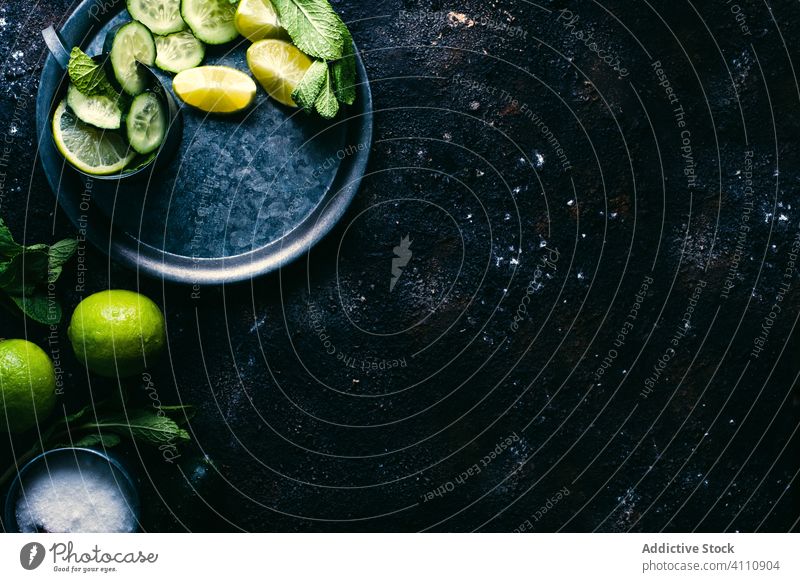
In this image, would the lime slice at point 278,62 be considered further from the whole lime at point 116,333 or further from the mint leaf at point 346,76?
the whole lime at point 116,333

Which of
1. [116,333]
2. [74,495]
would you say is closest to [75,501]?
[74,495]

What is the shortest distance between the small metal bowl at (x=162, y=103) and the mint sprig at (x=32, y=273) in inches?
5.2

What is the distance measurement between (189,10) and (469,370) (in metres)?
0.68

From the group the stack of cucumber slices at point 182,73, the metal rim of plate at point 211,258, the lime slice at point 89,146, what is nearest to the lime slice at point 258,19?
the stack of cucumber slices at point 182,73

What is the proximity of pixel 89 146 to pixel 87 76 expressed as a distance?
0.32 feet

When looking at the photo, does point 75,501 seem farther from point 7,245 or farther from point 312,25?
point 312,25

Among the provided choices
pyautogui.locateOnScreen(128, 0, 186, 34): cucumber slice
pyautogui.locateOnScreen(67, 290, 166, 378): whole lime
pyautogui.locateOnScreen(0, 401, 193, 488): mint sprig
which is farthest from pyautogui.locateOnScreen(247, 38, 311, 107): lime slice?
pyautogui.locateOnScreen(0, 401, 193, 488): mint sprig

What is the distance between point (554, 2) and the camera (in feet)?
3.71

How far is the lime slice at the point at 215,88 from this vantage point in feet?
3.45

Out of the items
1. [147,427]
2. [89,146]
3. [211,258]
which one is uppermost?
[89,146]

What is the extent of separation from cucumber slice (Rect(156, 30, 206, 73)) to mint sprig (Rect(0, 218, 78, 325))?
11.9 inches

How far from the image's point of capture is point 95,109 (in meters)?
1.03

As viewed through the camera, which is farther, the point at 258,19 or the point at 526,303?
the point at 526,303
